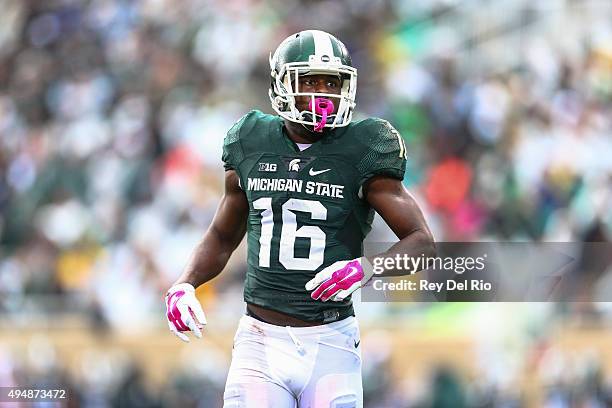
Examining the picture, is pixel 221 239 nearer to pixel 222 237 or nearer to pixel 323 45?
pixel 222 237

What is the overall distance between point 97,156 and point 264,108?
1.26 meters

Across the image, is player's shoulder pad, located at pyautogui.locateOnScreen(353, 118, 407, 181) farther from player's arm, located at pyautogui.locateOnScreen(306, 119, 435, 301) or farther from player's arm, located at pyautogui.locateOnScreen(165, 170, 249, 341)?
player's arm, located at pyautogui.locateOnScreen(165, 170, 249, 341)

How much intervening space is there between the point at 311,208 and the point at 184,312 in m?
0.49

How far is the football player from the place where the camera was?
3113 mm

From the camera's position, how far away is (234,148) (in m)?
3.33

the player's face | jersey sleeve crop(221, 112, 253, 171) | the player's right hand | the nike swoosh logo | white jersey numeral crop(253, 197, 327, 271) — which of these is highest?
the player's face

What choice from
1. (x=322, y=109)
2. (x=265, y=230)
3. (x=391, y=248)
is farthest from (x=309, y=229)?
(x=322, y=109)

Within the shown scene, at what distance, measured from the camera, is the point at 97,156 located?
7.52 metres

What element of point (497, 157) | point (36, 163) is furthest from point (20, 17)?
point (497, 157)

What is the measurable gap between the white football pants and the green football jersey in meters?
0.07

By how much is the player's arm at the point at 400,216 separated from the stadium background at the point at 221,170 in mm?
2985

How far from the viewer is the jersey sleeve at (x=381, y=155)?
10.3ft

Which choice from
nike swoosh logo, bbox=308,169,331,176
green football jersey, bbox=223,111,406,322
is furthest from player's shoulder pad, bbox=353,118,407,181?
nike swoosh logo, bbox=308,169,331,176

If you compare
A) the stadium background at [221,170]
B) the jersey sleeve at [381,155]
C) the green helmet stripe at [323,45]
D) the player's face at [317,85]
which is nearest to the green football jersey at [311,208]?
the jersey sleeve at [381,155]
